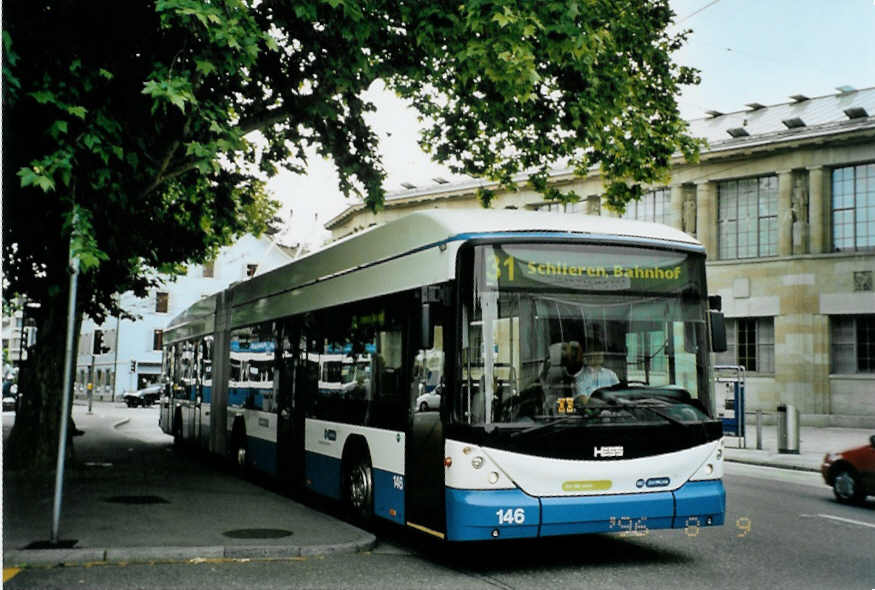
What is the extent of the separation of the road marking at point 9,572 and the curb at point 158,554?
2.2 inches

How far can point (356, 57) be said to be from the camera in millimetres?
11961

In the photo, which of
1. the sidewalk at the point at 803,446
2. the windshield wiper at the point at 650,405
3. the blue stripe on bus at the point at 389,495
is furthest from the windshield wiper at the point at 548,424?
the sidewalk at the point at 803,446

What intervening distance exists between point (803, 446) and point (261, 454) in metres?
16.2

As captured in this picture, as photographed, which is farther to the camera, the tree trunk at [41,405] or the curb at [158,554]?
the tree trunk at [41,405]

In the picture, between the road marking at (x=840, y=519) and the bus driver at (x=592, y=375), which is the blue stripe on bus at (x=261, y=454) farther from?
the road marking at (x=840, y=519)

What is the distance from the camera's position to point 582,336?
322 inches

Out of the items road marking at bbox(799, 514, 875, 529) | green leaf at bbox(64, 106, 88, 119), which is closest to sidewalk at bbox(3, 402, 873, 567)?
green leaf at bbox(64, 106, 88, 119)

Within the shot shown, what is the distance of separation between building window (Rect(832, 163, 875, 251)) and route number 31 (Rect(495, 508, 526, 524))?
31132 mm

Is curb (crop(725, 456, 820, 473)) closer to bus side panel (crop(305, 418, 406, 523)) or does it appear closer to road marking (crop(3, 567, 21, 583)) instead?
bus side panel (crop(305, 418, 406, 523))

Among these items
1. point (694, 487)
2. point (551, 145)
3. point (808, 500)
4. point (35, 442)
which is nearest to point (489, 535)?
point (694, 487)

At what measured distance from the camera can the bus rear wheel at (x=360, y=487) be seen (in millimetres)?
10023

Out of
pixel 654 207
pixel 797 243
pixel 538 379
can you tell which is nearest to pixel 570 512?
pixel 538 379

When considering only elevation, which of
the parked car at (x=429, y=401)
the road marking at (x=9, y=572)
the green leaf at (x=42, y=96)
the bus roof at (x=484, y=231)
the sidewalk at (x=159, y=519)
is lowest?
the road marking at (x=9, y=572)

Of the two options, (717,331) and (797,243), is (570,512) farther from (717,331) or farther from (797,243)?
(797,243)
